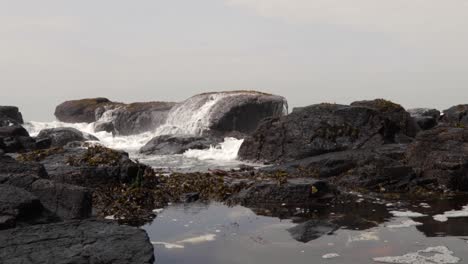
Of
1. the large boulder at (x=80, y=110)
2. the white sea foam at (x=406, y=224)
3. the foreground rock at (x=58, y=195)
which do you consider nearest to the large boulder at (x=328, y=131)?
the white sea foam at (x=406, y=224)

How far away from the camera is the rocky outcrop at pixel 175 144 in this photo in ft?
96.9

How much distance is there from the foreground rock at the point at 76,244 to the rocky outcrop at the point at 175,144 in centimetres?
Answer: 2113

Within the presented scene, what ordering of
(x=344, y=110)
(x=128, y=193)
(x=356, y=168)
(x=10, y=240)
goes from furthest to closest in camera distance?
(x=344, y=110) → (x=356, y=168) → (x=128, y=193) → (x=10, y=240)

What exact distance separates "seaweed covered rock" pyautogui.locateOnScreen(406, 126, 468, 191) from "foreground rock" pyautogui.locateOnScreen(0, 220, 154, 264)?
10.1 m

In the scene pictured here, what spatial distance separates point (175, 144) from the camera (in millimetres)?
30203

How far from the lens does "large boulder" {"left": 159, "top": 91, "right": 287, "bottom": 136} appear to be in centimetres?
4041

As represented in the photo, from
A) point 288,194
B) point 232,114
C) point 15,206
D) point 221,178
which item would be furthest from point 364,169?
point 232,114

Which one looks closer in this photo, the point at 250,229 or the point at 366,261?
the point at 366,261

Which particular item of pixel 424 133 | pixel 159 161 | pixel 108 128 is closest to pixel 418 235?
pixel 424 133

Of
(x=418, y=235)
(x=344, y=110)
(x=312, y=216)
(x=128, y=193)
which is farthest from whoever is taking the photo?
(x=344, y=110)

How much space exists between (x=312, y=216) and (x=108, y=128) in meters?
48.1

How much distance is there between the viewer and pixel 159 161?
25312 millimetres

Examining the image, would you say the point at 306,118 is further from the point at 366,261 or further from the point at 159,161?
the point at 366,261

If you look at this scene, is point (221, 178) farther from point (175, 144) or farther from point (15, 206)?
point (175, 144)
